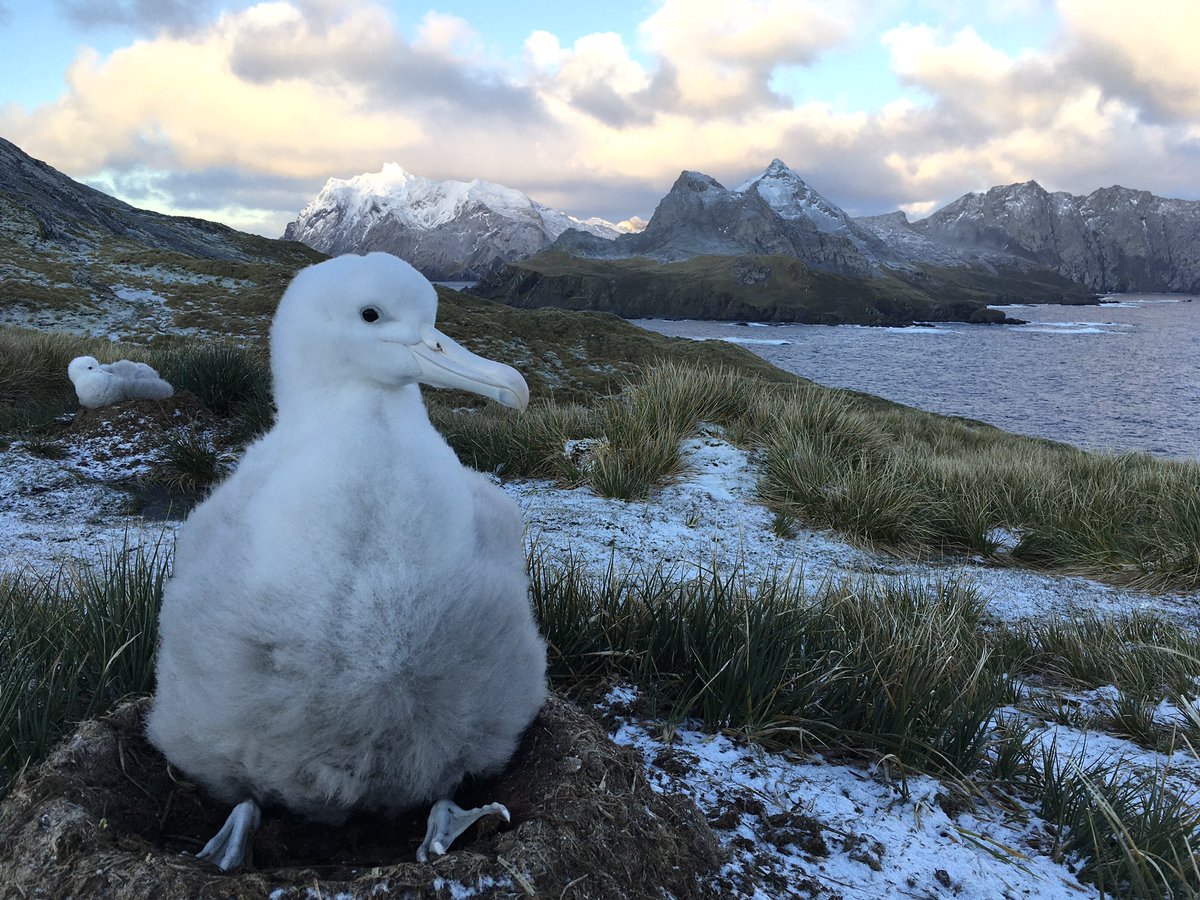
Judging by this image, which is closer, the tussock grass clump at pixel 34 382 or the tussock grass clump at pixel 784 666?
the tussock grass clump at pixel 784 666

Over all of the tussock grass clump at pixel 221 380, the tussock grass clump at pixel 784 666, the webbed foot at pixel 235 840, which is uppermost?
the tussock grass clump at pixel 221 380

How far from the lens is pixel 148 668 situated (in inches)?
93.0

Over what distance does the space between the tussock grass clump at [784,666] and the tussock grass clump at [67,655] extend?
1.43m

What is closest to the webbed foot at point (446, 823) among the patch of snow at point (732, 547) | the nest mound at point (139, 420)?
the patch of snow at point (732, 547)

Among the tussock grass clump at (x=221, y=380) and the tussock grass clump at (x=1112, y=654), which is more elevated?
the tussock grass clump at (x=221, y=380)

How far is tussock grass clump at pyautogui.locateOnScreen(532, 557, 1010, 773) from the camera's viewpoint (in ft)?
8.30

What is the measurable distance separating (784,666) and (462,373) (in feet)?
5.61

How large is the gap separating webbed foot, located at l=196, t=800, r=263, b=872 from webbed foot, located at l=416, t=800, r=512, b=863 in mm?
391

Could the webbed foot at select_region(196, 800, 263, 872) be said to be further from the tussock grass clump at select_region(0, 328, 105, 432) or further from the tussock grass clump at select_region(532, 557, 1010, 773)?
the tussock grass clump at select_region(0, 328, 105, 432)

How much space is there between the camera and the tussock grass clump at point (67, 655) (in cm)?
194

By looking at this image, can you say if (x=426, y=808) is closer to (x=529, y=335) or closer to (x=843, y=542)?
(x=843, y=542)

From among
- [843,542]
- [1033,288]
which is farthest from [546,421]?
[1033,288]

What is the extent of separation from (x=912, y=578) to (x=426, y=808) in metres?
4.32

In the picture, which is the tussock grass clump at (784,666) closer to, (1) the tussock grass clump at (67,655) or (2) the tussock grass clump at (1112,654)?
(2) the tussock grass clump at (1112,654)
